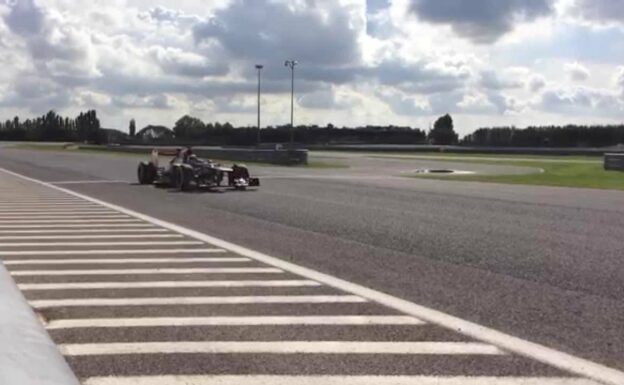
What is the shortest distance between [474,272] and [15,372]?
20.0 feet

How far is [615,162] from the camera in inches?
1740

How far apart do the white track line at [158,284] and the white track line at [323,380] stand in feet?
11.4

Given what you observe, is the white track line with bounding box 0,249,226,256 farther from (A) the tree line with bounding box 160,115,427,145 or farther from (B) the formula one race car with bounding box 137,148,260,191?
(A) the tree line with bounding box 160,115,427,145

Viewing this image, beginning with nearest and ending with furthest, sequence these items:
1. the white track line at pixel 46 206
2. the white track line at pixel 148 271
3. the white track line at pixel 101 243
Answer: the white track line at pixel 148 271
the white track line at pixel 101 243
the white track line at pixel 46 206

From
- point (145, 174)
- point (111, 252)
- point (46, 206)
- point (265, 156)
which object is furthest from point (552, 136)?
point (111, 252)

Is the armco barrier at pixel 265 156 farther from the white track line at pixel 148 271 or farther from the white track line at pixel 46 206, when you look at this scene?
the white track line at pixel 148 271

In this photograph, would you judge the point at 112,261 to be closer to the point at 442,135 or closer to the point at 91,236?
the point at 91,236

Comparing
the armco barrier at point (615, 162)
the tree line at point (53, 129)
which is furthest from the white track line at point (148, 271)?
the tree line at point (53, 129)

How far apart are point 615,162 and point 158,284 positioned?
3934 centimetres

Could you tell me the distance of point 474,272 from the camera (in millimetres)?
9961

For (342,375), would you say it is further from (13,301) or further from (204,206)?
(204,206)

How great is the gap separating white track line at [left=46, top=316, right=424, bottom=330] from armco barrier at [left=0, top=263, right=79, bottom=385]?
0.36m

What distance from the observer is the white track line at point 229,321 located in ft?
23.4

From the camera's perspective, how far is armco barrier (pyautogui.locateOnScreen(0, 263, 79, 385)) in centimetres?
516
